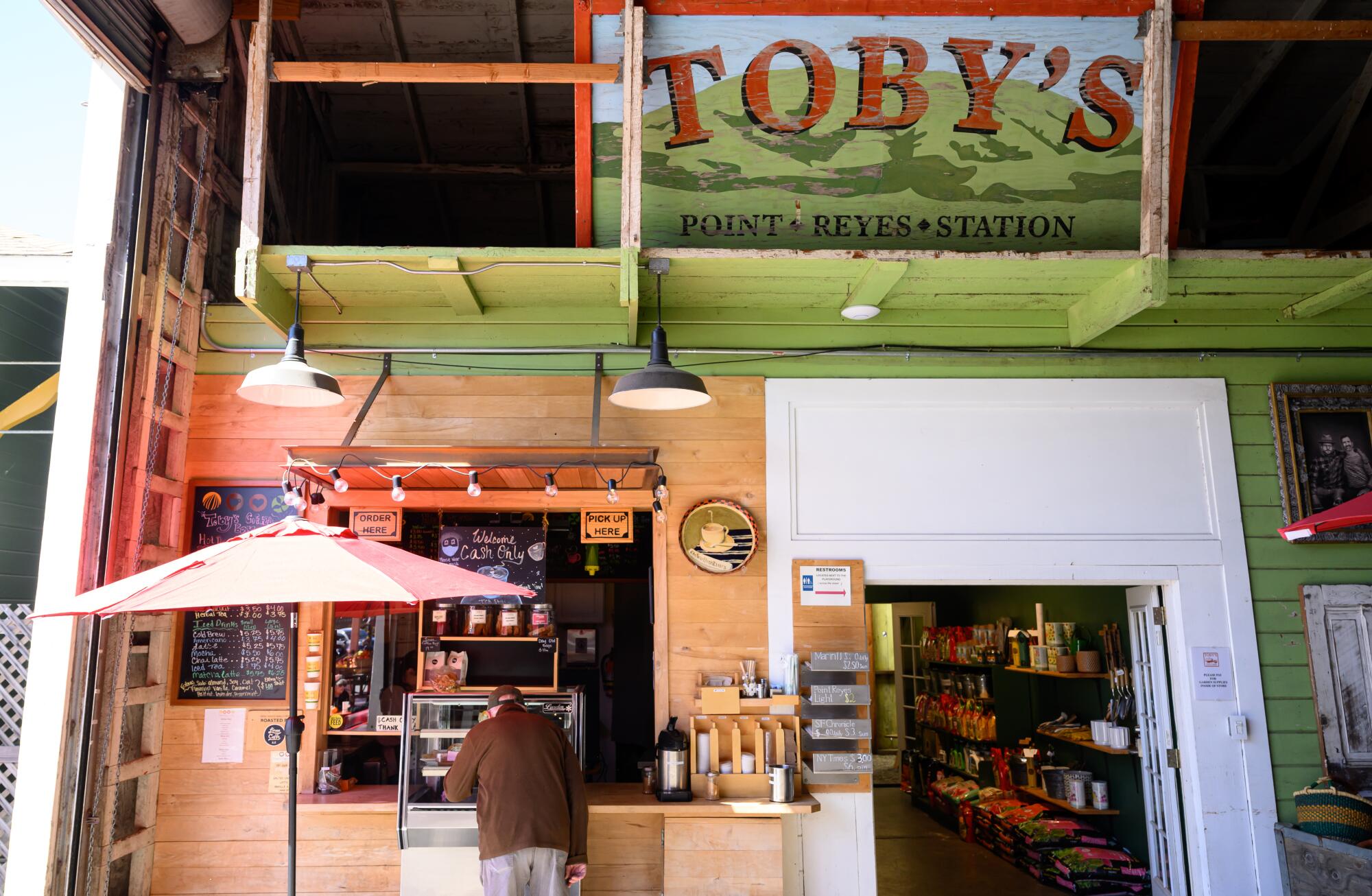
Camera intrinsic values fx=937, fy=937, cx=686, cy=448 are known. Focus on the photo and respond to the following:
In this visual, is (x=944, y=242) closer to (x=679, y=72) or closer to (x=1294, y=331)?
(x=679, y=72)

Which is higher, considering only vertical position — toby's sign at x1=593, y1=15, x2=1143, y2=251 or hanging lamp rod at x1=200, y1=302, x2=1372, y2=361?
toby's sign at x1=593, y1=15, x2=1143, y2=251

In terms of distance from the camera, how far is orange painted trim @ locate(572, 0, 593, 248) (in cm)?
532

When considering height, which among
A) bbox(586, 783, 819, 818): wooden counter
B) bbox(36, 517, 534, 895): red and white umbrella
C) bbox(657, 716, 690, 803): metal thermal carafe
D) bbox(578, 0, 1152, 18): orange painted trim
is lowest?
bbox(586, 783, 819, 818): wooden counter

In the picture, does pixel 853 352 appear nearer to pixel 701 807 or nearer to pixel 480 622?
pixel 701 807

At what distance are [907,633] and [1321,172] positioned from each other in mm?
6937

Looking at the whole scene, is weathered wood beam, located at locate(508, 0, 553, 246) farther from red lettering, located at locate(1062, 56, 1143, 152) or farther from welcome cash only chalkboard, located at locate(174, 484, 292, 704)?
red lettering, located at locate(1062, 56, 1143, 152)

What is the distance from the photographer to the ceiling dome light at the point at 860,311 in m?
5.92

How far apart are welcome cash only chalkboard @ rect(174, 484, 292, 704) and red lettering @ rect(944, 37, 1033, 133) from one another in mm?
4805

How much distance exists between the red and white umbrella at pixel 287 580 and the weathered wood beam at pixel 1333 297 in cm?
544

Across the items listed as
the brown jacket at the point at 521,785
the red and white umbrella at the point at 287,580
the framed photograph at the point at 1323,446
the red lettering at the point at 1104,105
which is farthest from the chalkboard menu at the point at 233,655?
the framed photograph at the point at 1323,446

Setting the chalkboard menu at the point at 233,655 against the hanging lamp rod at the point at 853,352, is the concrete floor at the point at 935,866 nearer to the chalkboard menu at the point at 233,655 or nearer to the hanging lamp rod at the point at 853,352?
the hanging lamp rod at the point at 853,352

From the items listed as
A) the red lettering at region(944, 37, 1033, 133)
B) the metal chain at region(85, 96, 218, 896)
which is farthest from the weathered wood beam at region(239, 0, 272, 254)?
the red lettering at region(944, 37, 1033, 133)

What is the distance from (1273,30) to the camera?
17.2ft

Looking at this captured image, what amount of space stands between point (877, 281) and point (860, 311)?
1.35 feet
